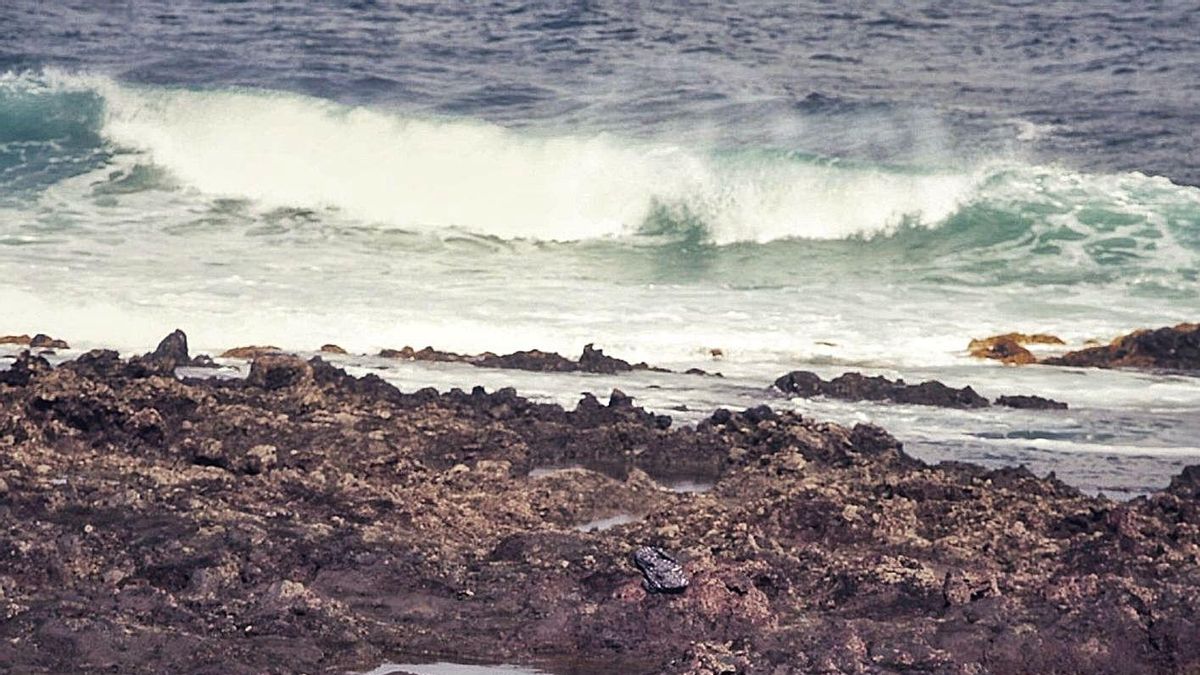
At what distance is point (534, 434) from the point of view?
10250mm

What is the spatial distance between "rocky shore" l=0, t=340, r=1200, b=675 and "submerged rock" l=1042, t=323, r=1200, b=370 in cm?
533

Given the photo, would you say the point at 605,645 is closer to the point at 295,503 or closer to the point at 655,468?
the point at 295,503

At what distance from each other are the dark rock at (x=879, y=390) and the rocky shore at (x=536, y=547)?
2292 mm

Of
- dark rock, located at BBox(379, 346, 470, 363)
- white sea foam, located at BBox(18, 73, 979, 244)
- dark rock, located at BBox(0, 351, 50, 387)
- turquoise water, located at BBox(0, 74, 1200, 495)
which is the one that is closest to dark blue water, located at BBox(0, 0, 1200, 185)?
white sea foam, located at BBox(18, 73, 979, 244)

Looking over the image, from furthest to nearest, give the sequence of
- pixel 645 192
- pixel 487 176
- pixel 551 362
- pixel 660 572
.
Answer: pixel 487 176
pixel 645 192
pixel 551 362
pixel 660 572

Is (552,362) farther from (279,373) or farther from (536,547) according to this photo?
(536,547)

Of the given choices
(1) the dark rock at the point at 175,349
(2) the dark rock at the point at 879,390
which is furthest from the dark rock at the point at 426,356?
(2) the dark rock at the point at 879,390

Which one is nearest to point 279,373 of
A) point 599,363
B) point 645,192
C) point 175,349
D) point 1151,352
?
point 175,349

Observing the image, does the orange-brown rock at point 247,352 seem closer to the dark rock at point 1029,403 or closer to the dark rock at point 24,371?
the dark rock at point 24,371

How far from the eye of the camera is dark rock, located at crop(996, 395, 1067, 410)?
494 inches

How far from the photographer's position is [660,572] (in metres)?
7.11

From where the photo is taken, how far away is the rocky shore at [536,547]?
659 cm

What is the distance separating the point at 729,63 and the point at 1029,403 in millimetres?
14858

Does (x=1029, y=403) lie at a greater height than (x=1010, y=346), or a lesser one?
lesser
